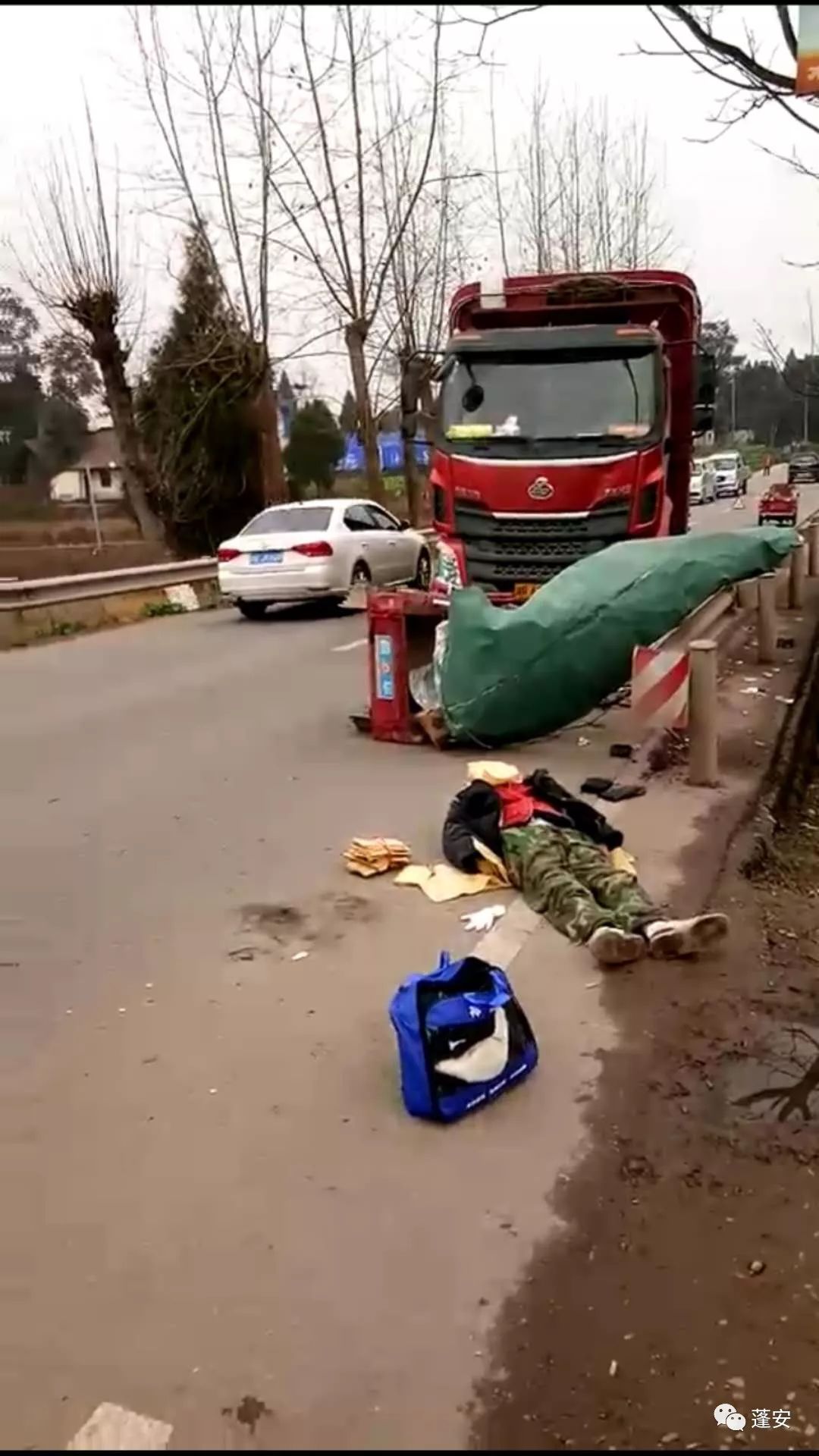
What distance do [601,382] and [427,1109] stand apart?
860 centimetres

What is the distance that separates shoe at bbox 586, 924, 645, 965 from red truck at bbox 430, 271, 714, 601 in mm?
6329

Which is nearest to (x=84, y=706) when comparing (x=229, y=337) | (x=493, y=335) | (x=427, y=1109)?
(x=493, y=335)

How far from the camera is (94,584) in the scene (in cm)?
1758

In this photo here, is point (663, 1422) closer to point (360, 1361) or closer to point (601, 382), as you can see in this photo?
point (360, 1361)

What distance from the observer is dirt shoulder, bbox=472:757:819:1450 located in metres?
2.61

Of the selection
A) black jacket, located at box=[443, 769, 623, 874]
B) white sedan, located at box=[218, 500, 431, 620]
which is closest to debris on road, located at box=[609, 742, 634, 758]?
black jacket, located at box=[443, 769, 623, 874]

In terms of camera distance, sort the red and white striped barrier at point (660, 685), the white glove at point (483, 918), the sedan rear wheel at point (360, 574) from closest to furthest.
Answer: the white glove at point (483, 918), the red and white striped barrier at point (660, 685), the sedan rear wheel at point (360, 574)

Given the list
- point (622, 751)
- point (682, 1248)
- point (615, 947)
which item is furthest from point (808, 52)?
point (682, 1248)

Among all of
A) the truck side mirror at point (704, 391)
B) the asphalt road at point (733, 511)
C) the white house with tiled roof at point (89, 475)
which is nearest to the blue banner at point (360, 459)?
the asphalt road at point (733, 511)

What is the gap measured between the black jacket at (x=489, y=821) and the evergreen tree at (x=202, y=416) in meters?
24.7

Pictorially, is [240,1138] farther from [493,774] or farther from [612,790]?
[612,790]

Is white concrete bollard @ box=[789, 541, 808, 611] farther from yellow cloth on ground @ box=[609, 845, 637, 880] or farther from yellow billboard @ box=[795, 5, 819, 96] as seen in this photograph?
yellow cloth on ground @ box=[609, 845, 637, 880]

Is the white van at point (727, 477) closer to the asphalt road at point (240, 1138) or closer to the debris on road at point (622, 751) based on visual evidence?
the debris on road at point (622, 751)

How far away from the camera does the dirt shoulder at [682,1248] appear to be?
2.61 metres
